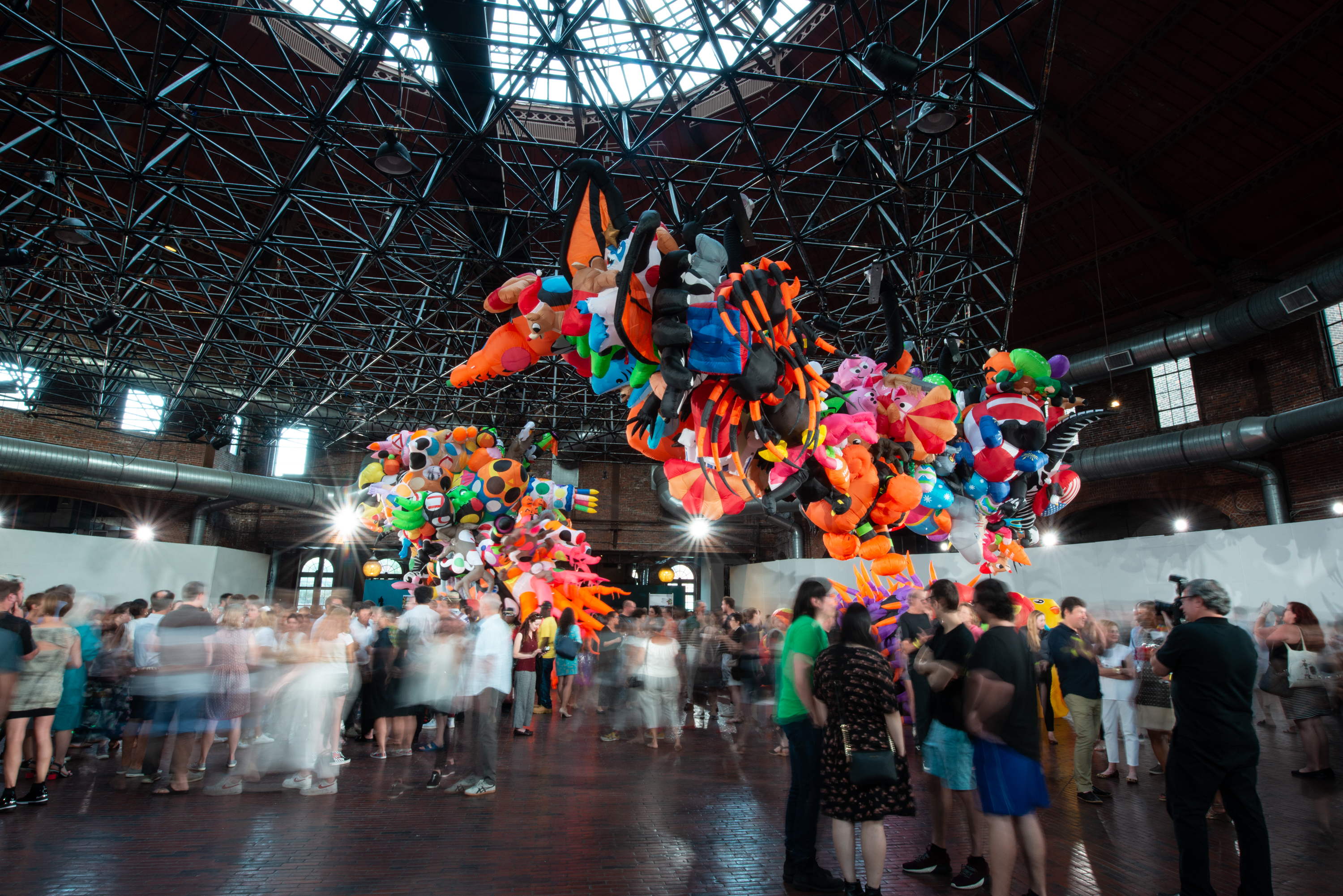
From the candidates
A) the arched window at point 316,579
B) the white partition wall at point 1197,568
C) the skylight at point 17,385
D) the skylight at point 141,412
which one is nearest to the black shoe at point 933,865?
the white partition wall at point 1197,568

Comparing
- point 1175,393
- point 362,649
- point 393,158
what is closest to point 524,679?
point 362,649

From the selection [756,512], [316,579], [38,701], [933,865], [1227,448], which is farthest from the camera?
[756,512]

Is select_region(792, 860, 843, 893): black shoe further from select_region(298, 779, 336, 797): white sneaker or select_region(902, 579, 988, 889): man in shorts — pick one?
Result: select_region(298, 779, 336, 797): white sneaker

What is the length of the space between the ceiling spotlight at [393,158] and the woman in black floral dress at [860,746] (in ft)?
23.1

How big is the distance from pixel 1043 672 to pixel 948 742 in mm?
4579

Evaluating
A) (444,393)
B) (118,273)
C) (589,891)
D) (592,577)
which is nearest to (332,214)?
(444,393)

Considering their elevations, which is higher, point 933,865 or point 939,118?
point 939,118

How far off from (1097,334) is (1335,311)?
3.81m

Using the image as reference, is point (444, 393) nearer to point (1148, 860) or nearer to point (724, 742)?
point (724, 742)

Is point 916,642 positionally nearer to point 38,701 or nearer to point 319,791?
point 319,791

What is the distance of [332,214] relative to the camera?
15258mm

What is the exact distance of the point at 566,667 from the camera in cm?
941

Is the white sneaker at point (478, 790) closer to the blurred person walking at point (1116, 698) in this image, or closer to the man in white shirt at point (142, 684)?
the man in white shirt at point (142, 684)

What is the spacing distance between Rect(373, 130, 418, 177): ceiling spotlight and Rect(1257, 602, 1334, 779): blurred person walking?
8860mm
